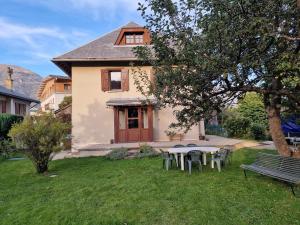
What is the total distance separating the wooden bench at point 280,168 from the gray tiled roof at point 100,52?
12.4m

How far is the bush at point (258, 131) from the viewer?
22.9 m

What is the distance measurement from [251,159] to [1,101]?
23.0 m

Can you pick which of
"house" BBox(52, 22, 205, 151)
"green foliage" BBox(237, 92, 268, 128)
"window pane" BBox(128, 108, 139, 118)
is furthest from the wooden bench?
"green foliage" BBox(237, 92, 268, 128)

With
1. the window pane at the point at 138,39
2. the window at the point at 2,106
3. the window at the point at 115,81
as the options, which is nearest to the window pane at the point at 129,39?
the window pane at the point at 138,39

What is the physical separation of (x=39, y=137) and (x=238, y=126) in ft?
56.4

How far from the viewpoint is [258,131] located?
23016 millimetres

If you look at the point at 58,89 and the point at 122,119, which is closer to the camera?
the point at 122,119

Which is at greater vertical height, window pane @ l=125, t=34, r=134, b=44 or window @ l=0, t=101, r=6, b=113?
window pane @ l=125, t=34, r=134, b=44

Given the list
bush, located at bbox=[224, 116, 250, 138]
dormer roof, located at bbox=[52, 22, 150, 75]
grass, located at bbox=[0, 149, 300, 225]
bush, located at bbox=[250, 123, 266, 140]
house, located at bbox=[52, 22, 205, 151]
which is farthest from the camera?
bush, located at bbox=[224, 116, 250, 138]

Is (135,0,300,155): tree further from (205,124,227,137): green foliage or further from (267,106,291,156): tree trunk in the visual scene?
(205,124,227,137): green foliage

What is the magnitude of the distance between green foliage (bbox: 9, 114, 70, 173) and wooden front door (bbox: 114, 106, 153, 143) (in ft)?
26.9

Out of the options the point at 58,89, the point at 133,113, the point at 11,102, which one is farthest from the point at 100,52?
the point at 58,89

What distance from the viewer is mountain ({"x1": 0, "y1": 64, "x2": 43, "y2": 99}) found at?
68.4 m

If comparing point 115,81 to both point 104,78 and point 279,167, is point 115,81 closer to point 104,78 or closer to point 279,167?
point 104,78
